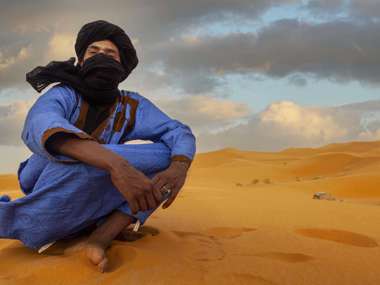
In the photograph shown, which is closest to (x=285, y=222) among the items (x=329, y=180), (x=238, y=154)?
(x=329, y=180)

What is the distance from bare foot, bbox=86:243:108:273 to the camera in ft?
8.41

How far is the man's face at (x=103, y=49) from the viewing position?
325 centimetres

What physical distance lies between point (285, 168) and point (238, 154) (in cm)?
1312

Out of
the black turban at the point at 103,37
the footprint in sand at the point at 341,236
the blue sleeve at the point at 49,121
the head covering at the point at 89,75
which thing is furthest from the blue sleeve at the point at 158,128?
the footprint in sand at the point at 341,236

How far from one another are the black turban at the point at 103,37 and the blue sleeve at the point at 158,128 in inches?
12.7

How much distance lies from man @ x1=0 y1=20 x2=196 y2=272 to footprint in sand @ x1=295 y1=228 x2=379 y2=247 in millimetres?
1436

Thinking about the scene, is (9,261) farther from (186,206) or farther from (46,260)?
(186,206)

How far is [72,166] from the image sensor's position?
9.07ft

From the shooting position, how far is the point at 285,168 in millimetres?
22438

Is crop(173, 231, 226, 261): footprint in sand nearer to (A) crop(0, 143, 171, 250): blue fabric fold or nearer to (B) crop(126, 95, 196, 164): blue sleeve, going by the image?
(A) crop(0, 143, 171, 250): blue fabric fold

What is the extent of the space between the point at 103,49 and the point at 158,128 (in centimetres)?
61

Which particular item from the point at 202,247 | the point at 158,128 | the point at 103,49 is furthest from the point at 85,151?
the point at 202,247

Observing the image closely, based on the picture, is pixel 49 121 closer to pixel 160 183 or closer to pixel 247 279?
pixel 160 183

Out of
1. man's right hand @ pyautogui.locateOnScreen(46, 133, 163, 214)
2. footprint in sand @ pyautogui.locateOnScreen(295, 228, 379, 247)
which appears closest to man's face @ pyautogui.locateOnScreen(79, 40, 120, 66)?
man's right hand @ pyautogui.locateOnScreen(46, 133, 163, 214)
